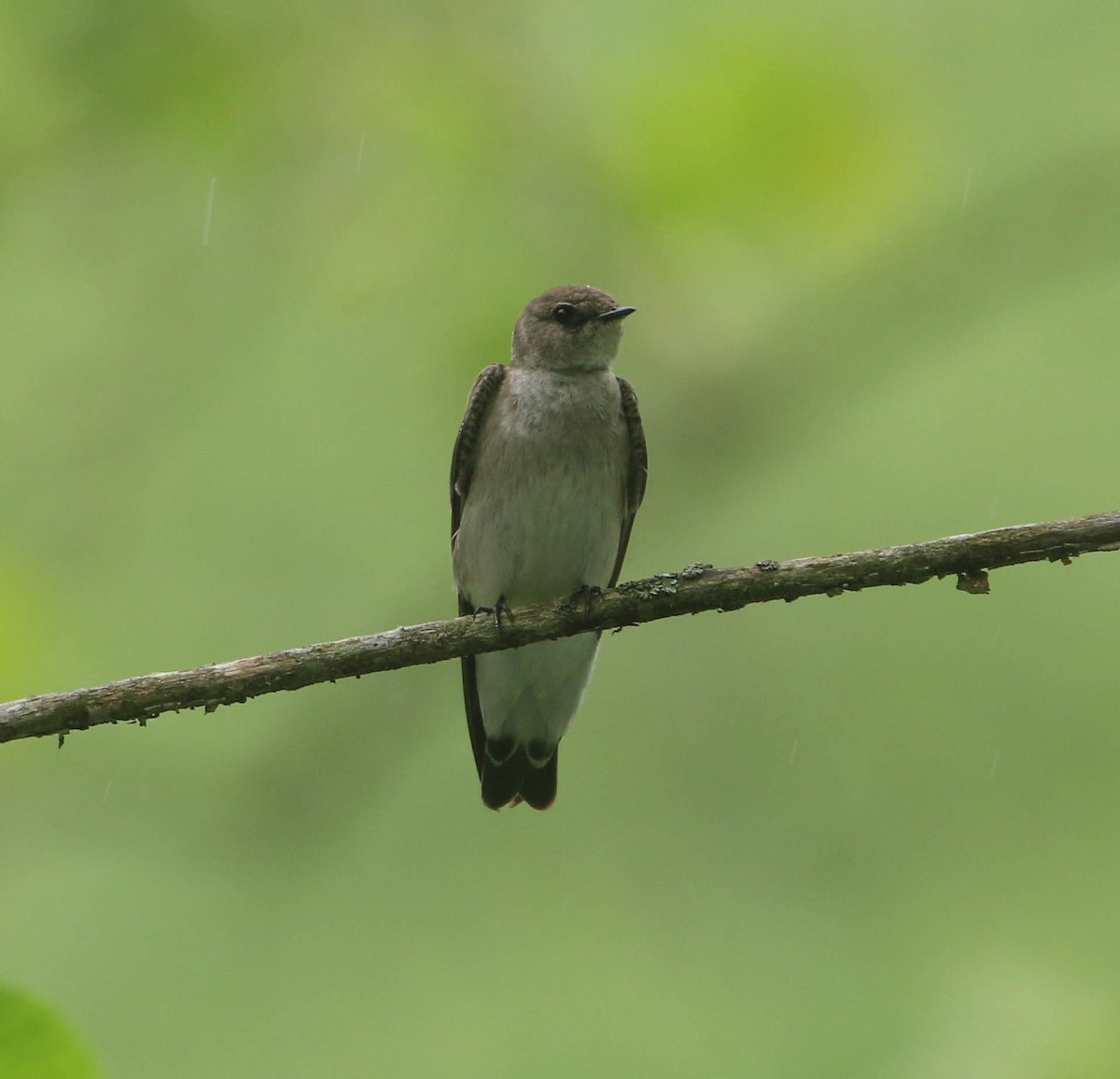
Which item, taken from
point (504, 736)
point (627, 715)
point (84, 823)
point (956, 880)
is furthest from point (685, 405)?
point (956, 880)

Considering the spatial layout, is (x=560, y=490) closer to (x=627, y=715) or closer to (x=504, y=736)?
(x=504, y=736)

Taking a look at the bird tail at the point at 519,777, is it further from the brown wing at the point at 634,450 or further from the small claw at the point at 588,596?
the small claw at the point at 588,596

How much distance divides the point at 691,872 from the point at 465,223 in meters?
4.56

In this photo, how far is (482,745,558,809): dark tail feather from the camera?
762 cm

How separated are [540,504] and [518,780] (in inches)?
72.0

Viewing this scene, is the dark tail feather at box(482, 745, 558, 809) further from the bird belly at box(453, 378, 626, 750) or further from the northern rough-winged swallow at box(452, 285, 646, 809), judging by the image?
the bird belly at box(453, 378, 626, 750)

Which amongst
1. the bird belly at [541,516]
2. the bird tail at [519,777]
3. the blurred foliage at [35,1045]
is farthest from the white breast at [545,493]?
the blurred foliage at [35,1045]

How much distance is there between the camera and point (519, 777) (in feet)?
25.3

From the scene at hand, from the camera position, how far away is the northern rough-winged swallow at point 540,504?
6777 millimetres

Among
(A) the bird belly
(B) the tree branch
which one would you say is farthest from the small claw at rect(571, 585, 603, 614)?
(A) the bird belly

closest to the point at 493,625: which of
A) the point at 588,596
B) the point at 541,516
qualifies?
the point at 588,596

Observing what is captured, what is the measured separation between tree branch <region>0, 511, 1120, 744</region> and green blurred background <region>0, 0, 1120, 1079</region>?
75 cm

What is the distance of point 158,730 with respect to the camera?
8.21 meters

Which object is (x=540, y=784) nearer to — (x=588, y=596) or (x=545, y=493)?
(x=545, y=493)
